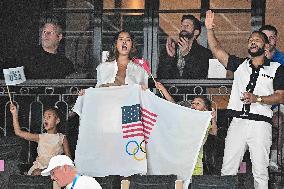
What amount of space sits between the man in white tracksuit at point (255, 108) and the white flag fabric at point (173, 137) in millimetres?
440

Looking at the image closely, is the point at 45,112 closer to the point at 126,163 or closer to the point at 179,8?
the point at 126,163

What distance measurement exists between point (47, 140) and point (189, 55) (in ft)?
8.34

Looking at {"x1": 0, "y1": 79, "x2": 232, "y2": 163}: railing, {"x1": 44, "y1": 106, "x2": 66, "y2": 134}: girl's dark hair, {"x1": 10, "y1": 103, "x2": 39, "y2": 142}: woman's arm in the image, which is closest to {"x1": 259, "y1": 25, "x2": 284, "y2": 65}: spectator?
{"x1": 0, "y1": 79, "x2": 232, "y2": 163}: railing

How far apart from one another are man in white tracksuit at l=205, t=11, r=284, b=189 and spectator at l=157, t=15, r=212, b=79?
1467 millimetres

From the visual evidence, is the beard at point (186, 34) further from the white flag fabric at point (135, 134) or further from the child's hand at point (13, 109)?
→ the child's hand at point (13, 109)

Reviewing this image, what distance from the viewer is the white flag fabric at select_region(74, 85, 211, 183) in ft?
49.1

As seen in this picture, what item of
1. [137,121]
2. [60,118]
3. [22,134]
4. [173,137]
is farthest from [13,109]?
[173,137]

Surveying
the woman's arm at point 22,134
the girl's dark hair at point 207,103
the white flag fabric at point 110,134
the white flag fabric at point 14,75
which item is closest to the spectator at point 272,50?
the girl's dark hair at point 207,103

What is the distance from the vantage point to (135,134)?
15.1 meters

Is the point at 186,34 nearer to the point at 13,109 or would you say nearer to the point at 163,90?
the point at 163,90

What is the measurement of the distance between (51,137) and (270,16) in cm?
522

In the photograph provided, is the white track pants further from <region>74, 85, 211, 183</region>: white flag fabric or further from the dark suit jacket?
the dark suit jacket

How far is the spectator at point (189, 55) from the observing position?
646 inches

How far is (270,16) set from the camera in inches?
747
